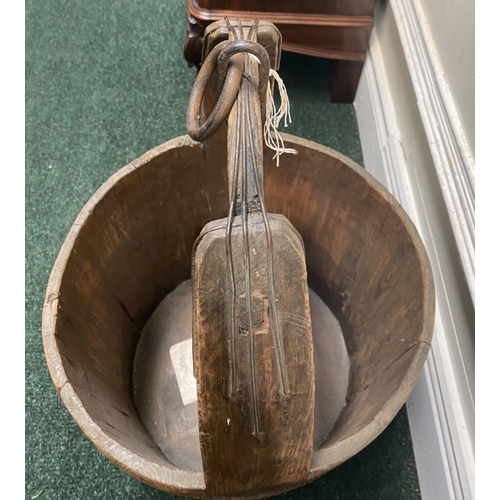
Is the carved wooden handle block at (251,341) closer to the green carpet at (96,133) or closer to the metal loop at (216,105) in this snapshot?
the metal loop at (216,105)

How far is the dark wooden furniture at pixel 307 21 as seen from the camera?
106 centimetres

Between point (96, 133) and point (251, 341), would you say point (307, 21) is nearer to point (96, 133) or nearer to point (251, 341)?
point (96, 133)

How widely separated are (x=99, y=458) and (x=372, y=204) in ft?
2.30

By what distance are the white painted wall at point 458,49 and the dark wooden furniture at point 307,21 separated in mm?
232

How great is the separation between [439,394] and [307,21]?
33.4 inches

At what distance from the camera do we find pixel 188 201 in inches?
36.4

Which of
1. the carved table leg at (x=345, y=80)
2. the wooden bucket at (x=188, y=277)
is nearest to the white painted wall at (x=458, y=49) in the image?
the wooden bucket at (x=188, y=277)

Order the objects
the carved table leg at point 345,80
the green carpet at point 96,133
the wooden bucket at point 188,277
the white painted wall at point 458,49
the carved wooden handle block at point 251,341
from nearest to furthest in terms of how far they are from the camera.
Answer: the carved wooden handle block at point 251,341
the wooden bucket at point 188,277
the white painted wall at point 458,49
the green carpet at point 96,133
the carved table leg at point 345,80

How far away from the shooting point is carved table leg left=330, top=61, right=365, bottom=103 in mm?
1241

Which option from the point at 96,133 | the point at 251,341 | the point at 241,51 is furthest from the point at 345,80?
the point at 251,341

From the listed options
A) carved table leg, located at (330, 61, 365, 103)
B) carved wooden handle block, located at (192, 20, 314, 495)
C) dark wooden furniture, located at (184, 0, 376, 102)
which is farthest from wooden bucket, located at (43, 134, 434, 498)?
carved table leg, located at (330, 61, 365, 103)

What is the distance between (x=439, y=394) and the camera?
85 cm

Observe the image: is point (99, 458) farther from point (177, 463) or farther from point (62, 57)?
point (62, 57)

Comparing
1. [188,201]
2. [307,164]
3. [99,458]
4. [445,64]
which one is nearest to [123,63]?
[188,201]
